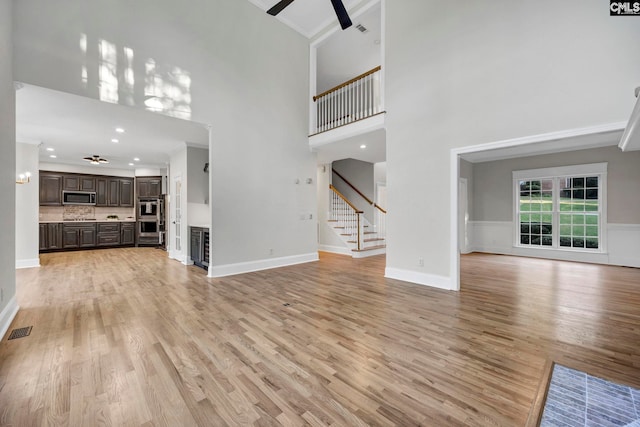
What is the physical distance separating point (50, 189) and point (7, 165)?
23.3 ft

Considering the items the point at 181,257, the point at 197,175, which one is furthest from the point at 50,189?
the point at 197,175

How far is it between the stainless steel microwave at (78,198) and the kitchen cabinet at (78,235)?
844 mm

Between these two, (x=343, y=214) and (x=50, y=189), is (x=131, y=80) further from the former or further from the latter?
(x=50, y=189)

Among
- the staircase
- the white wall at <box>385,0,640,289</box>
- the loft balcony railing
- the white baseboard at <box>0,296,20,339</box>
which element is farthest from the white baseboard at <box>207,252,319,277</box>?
the loft balcony railing

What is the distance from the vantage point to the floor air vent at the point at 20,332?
2477 mm

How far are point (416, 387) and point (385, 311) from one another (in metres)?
1.35

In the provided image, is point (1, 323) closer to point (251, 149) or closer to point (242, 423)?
point (242, 423)

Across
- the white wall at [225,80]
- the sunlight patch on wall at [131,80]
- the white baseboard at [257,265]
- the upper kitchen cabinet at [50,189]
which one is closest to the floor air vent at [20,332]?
the white baseboard at [257,265]

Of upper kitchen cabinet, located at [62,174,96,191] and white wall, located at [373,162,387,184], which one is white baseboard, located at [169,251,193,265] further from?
white wall, located at [373,162,387,184]

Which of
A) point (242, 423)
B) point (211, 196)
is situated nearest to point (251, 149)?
point (211, 196)

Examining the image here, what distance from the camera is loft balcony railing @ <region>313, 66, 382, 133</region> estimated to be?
17.3ft

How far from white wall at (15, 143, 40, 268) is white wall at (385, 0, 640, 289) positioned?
7.56 m

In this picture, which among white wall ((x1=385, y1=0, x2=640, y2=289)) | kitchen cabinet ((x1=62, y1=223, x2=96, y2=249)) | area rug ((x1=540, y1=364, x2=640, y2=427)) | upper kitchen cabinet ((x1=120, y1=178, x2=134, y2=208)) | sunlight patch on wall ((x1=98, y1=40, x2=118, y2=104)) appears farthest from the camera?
upper kitchen cabinet ((x1=120, y1=178, x2=134, y2=208))

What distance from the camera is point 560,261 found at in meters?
6.15
